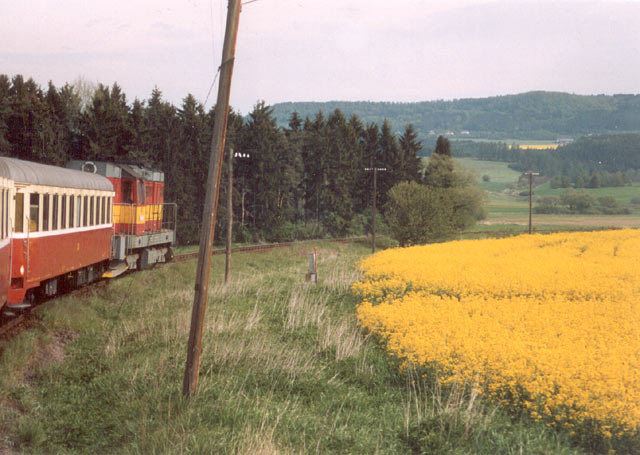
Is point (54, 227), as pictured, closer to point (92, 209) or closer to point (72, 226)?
point (72, 226)

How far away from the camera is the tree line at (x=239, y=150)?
38719 mm

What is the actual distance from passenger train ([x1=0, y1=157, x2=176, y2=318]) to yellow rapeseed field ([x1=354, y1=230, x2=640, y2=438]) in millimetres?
7037

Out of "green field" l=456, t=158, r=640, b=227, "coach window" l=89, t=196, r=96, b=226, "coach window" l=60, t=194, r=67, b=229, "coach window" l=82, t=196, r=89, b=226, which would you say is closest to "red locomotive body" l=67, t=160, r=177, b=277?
"coach window" l=89, t=196, r=96, b=226

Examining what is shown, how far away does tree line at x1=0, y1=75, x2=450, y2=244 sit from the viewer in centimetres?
3872

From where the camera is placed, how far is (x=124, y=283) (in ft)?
71.4

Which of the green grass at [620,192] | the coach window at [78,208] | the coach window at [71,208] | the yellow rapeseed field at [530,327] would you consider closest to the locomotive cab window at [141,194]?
the coach window at [78,208]

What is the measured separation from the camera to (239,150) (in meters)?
54.6

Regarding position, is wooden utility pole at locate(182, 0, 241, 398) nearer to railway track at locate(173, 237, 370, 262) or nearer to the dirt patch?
the dirt patch

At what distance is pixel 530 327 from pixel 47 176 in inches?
422

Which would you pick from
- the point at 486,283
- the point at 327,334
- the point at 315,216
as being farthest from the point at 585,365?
the point at 315,216

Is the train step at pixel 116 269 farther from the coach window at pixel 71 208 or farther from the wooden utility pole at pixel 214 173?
the wooden utility pole at pixel 214 173

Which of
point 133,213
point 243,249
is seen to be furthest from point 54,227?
point 243,249

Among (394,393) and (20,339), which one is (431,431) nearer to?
(394,393)

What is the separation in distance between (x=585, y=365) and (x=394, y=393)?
9.29 feet
